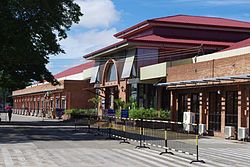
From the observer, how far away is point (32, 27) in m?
34.3

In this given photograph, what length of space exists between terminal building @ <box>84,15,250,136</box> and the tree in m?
8.72

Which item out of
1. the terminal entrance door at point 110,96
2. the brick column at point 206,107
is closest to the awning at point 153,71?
the brick column at point 206,107

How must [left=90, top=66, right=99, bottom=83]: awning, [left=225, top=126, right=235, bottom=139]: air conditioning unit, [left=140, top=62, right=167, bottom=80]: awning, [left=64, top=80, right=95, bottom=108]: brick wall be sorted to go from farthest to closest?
[left=64, top=80, right=95, bottom=108]: brick wall → [left=90, top=66, right=99, bottom=83]: awning → [left=140, top=62, right=167, bottom=80]: awning → [left=225, top=126, right=235, bottom=139]: air conditioning unit

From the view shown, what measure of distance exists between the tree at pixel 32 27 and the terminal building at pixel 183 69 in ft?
28.6

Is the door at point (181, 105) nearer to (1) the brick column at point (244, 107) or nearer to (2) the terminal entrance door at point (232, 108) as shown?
(2) the terminal entrance door at point (232, 108)

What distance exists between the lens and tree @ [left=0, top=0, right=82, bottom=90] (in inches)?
1250

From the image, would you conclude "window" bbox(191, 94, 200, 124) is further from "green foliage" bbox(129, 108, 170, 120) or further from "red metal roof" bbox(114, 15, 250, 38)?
"red metal roof" bbox(114, 15, 250, 38)

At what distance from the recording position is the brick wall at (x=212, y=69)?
28.1 metres

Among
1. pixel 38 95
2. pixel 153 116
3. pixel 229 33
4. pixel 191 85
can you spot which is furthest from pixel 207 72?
pixel 38 95

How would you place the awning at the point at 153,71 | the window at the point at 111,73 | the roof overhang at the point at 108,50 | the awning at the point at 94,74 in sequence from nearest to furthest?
the awning at the point at 153,71 → the roof overhang at the point at 108,50 → the window at the point at 111,73 → the awning at the point at 94,74

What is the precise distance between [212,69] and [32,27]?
12712 mm

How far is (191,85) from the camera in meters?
33.8

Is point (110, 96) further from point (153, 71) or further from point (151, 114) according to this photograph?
point (151, 114)

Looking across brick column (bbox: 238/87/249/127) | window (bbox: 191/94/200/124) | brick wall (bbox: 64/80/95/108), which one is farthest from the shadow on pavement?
brick wall (bbox: 64/80/95/108)
